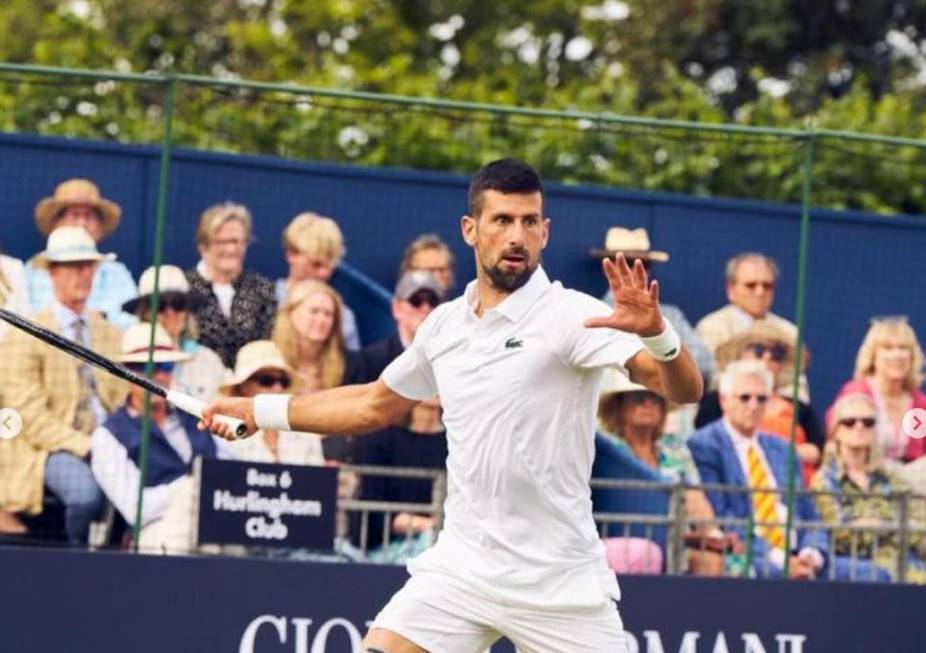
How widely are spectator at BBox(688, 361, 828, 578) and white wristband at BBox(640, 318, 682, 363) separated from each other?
4.72 m

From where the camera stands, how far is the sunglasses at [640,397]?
39.6 feet

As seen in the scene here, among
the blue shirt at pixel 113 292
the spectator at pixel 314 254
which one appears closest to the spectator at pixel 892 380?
the spectator at pixel 314 254

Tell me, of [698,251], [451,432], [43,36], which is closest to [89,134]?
[698,251]

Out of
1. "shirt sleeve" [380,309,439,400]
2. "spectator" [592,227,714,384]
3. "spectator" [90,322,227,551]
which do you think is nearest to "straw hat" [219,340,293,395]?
"spectator" [90,322,227,551]

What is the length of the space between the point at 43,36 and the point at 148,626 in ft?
55.1

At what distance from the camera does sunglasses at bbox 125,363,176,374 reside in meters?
11.3

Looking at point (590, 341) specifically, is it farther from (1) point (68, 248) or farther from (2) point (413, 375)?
(1) point (68, 248)

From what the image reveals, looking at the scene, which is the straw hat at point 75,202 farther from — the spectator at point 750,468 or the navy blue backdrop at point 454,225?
the spectator at point 750,468

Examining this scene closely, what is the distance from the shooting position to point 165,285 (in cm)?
1134

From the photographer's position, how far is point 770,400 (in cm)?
1212

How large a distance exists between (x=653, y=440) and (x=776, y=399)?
646mm

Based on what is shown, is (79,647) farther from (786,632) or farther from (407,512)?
(786,632)

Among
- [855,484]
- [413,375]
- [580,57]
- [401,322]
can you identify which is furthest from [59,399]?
[580,57]

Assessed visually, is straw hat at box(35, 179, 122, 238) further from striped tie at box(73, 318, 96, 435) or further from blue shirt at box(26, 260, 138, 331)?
striped tie at box(73, 318, 96, 435)
